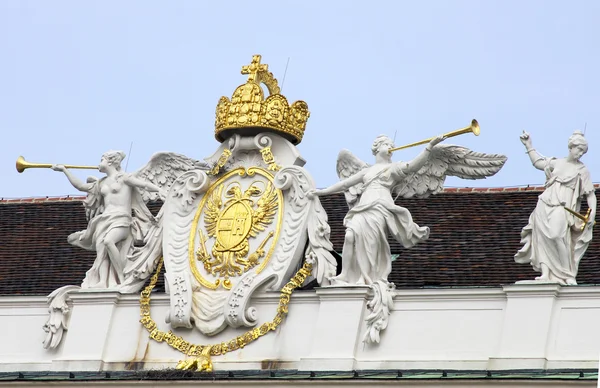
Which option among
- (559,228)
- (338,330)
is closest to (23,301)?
(338,330)

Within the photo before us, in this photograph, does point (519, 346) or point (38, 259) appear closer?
point (519, 346)

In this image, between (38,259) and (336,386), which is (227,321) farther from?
(38,259)

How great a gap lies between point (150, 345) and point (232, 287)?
1.21 meters

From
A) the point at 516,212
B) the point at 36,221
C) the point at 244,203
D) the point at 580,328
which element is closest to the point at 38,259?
the point at 36,221

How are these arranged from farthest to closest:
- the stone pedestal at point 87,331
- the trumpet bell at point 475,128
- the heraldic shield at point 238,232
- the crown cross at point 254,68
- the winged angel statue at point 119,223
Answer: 1. the crown cross at point 254,68
2. the winged angel statue at point 119,223
3. the stone pedestal at point 87,331
4. the heraldic shield at point 238,232
5. the trumpet bell at point 475,128

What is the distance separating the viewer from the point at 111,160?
28016mm

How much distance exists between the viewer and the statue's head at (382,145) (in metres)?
26.5

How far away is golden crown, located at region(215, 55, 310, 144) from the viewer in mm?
27203

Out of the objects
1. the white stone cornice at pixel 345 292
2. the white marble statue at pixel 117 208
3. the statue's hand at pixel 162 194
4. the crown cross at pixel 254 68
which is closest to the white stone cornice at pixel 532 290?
the white stone cornice at pixel 345 292

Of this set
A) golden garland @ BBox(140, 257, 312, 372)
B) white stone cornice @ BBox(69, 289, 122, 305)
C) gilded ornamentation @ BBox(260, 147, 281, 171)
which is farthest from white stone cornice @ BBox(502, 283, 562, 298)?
white stone cornice @ BBox(69, 289, 122, 305)

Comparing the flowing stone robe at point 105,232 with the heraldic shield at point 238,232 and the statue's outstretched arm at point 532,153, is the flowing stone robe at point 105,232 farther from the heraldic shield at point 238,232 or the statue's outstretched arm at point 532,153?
the statue's outstretched arm at point 532,153

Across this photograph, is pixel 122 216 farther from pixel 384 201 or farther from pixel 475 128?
pixel 475 128

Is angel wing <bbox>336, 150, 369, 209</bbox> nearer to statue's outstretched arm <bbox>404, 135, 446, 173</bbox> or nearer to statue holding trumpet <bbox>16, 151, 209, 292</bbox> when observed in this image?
statue's outstretched arm <bbox>404, 135, 446, 173</bbox>

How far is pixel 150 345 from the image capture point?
27.0 meters
